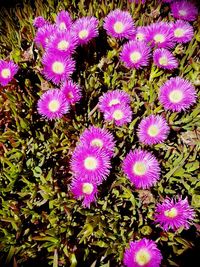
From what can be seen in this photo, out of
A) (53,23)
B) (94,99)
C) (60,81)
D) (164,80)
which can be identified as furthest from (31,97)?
(164,80)

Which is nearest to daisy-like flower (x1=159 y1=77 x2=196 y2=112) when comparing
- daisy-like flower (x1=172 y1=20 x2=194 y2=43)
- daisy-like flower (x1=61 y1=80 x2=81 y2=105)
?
daisy-like flower (x1=172 y1=20 x2=194 y2=43)

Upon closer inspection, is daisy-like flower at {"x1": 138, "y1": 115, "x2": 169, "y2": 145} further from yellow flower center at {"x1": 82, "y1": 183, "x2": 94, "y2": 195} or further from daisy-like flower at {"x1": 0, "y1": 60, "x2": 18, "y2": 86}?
daisy-like flower at {"x1": 0, "y1": 60, "x2": 18, "y2": 86}

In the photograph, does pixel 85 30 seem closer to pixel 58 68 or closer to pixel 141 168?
pixel 58 68

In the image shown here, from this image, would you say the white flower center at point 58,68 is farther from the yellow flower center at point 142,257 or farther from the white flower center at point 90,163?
the yellow flower center at point 142,257

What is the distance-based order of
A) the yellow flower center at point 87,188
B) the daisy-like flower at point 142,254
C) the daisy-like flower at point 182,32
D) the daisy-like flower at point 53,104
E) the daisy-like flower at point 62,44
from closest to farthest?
the daisy-like flower at point 142,254 → the yellow flower center at point 87,188 → the daisy-like flower at point 53,104 → the daisy-like flower at point 62,44 → the daisy-like flower at point 182,32

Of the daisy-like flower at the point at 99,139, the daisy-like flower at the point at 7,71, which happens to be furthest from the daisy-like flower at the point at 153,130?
the daisy-like flower at the point at 7,71

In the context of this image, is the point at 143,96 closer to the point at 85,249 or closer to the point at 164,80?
the point at 164,80
